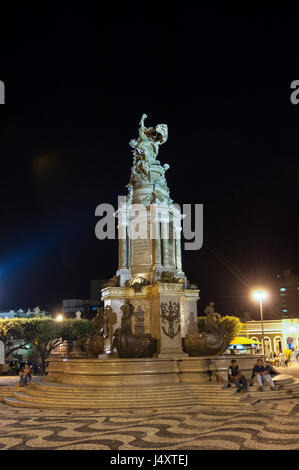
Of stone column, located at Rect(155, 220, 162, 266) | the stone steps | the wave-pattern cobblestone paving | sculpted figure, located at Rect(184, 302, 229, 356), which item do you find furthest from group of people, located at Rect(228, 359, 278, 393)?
stone column, located at Rect(155, 220, 162, 266)

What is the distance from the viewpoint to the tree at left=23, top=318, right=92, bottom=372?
145ft

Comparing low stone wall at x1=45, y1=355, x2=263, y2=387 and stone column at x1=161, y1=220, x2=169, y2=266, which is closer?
low stone wall at x1=45, y1=355, x2=263, y2=387

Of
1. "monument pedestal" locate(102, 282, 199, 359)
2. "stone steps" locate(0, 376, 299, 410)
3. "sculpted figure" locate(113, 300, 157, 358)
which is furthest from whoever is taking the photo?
"monument pedestal" locate(102, 282, 199, 359)

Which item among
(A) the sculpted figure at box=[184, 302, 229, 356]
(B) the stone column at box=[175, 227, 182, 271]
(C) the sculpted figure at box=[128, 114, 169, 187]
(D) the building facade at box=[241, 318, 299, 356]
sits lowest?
(D) the building facade at box=[241, 318, 299, 356]

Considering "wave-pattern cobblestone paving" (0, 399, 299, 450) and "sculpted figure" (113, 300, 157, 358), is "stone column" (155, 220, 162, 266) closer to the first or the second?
A: "sculpted figure" (113, 300, 157, 358)

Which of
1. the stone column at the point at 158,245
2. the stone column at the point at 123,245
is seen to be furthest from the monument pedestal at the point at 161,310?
the stone column at the point at 123,245

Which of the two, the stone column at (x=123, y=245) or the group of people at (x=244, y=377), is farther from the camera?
the stone column at (x=123, y=245)

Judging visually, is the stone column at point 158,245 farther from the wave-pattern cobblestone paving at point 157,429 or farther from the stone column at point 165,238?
the wave-pattern cobblestone paving at point 157,429

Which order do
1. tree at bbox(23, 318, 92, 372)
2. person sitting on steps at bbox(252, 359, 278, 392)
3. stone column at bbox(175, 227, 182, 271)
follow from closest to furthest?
person sitting on steps at bbox(252, 359, 278, 392), stone column at bbox(175, 227, 182, 271), tree at bbox(23, 318, 92, 372)

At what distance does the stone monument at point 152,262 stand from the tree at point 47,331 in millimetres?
25072

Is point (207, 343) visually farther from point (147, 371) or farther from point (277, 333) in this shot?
point (277, 333)

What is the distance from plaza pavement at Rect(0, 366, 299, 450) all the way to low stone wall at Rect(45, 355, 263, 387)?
2730mm

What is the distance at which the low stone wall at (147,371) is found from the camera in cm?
1530
